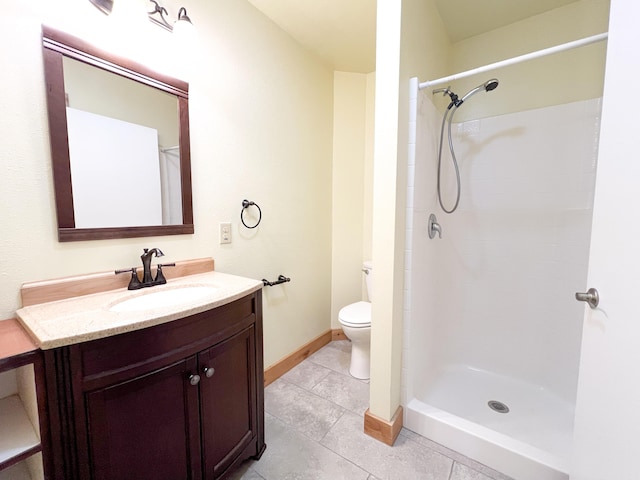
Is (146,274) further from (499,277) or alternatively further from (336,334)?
(499,277)

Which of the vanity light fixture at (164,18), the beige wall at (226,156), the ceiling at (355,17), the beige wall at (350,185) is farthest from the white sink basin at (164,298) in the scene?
the ceiling at (355,17)

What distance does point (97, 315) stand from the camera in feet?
2.74

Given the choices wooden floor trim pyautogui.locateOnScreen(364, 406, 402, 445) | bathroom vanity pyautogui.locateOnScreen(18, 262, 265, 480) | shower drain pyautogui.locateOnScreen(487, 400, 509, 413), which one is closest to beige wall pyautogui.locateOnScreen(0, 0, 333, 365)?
bathroom vanity pyautogui.locateOnScreen(18, 262, 265, 480)

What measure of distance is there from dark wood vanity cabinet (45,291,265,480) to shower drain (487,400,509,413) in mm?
1426

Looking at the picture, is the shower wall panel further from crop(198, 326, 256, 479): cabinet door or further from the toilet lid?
crop(198, 326, 256, 479): cabinet door

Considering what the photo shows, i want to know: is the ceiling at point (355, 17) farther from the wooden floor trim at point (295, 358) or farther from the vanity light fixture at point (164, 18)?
the wooden floor trim at point (295, 358)

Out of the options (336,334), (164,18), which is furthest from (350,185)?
(164,18)

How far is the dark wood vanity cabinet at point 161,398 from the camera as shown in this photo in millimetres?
708

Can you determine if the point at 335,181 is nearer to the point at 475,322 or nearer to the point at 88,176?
the point at 475,322

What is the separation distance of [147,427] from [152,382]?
15 cm

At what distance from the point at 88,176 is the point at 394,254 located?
137 centimetres

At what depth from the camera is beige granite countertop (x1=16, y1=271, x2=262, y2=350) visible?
0.70m

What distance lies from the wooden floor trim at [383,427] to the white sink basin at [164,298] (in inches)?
42.9

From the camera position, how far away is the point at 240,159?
5.42 feet
